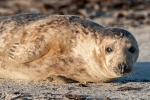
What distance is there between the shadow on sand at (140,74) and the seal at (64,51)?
1.46ft

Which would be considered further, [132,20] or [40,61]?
[132,20]

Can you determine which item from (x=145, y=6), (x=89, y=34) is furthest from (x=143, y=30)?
(x=89, y=34)

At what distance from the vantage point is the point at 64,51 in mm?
6332

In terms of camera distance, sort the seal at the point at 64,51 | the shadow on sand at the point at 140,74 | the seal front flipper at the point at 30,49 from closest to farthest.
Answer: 1. the seal at the point at 64,51
2. the seal front flipper at the point at 30,49
3. the shadow on sand at the point at 140,74

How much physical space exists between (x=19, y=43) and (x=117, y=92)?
1395mm

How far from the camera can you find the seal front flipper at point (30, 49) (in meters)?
6.29

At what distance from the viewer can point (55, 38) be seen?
6.40 meters

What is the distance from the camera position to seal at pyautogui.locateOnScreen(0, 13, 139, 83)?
6.14m

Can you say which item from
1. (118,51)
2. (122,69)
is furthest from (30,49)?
(122,69)

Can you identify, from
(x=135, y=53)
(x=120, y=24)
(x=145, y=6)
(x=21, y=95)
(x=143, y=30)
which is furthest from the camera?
(x=145, y=6)

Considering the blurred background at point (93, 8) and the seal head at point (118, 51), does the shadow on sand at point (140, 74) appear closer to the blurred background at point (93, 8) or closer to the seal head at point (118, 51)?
the seal head at point (118, 51)

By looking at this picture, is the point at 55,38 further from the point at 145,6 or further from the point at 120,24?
the point at 145,6

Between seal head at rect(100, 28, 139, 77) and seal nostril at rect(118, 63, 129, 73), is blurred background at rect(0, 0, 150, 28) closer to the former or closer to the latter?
seal head at rect(100, 28, 139, 77)

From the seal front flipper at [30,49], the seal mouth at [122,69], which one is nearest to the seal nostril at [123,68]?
the seal mouth at [122,69]
